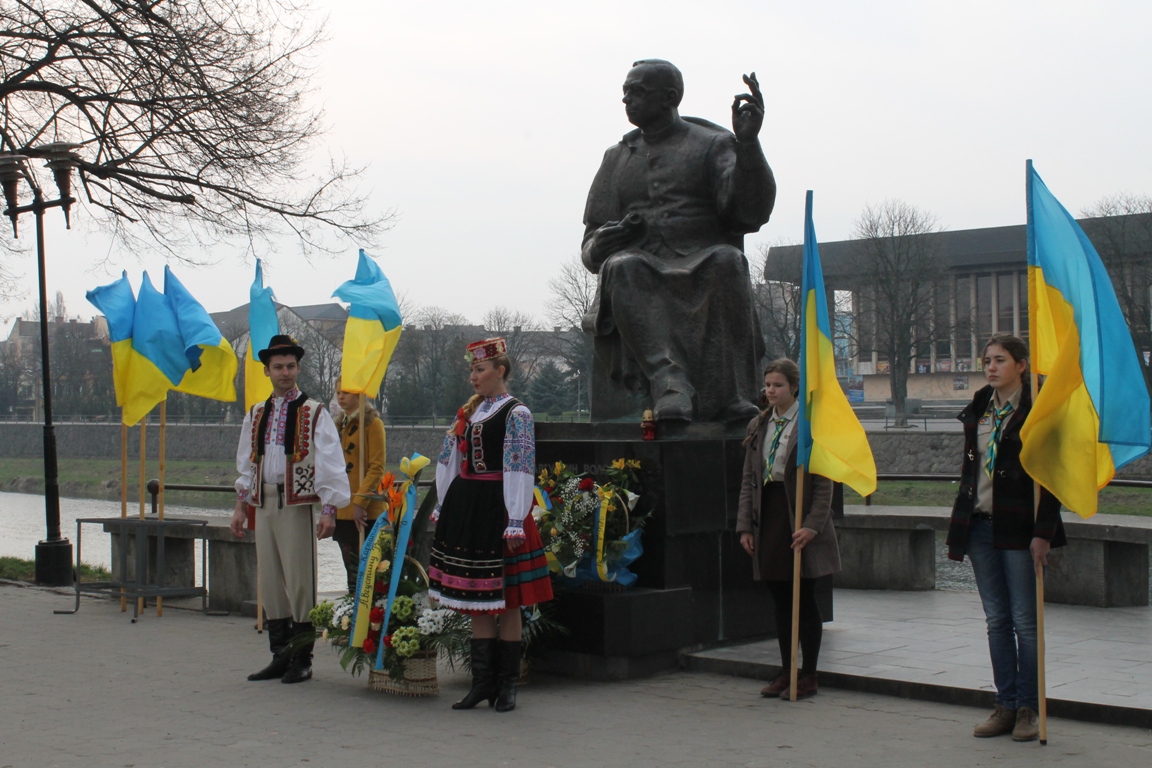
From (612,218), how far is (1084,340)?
3.66 meters

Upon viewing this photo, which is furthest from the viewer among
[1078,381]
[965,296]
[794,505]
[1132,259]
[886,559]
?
[965,296]

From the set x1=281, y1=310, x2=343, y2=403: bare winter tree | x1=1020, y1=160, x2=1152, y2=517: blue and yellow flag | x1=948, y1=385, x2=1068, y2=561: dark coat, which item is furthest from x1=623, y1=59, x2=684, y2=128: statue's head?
x1=281, y1=310, x2=343, y2=403: bare winter tree

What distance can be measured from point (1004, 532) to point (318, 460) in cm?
343

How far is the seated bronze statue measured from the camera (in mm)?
7367

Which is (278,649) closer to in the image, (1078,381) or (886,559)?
(1078,381)

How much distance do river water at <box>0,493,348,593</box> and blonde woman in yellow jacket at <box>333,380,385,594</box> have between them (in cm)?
129

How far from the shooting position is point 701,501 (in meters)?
6.85

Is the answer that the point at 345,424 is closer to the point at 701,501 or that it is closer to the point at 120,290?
the point at 120,290

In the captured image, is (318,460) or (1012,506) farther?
(318,460)

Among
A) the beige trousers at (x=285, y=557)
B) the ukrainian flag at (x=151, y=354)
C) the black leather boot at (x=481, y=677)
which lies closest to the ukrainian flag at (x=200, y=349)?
the ukrainian flag at (x=151, y=354)

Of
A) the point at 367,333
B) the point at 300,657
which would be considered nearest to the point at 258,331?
the point at 367,333

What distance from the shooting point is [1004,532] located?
196 inches

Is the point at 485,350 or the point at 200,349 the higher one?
the point at 200,349

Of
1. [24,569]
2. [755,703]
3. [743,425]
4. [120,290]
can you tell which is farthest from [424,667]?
[24,569]
